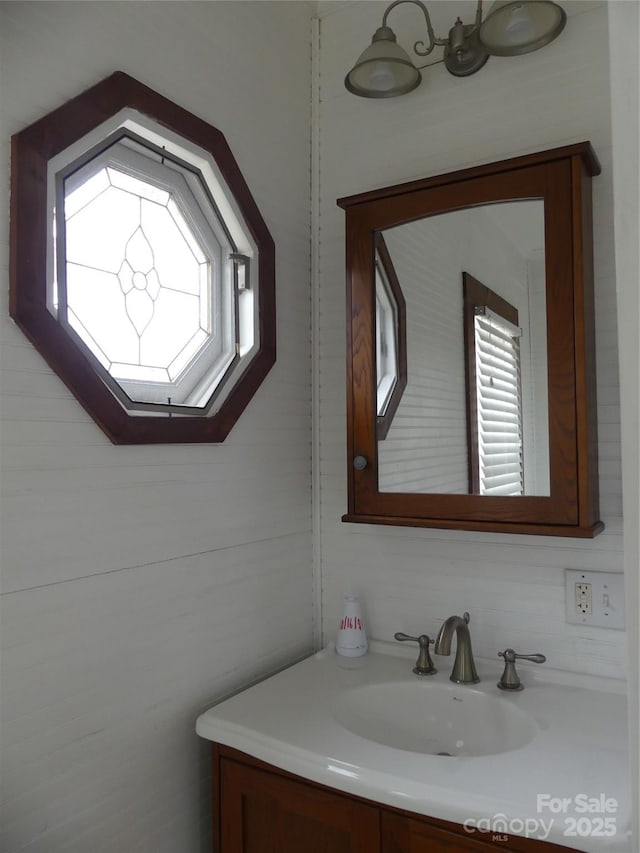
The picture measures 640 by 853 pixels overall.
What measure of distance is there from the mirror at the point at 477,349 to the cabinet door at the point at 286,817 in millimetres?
544

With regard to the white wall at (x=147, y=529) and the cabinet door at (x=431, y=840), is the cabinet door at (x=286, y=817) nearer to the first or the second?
the cabinet door at (x=431, y=840)

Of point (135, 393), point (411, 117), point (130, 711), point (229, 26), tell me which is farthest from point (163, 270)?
point (130, 711)

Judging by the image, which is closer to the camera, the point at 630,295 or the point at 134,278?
the point at 630,295

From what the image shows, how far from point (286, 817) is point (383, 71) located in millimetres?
1516

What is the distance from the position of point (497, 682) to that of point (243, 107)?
4.57ft

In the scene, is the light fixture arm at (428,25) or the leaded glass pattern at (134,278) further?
the light fixture arm at (428,25)

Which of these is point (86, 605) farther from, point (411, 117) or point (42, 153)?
point (411, 117)

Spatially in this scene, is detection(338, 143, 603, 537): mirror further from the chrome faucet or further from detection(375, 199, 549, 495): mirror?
the chrome faucet

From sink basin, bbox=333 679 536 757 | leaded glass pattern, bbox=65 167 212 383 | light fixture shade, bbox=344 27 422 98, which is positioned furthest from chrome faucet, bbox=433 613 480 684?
light fixture shade, bbox=344 27 422 98

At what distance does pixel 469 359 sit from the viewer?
1.34 metres

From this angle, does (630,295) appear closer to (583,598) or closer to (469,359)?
(469,359)

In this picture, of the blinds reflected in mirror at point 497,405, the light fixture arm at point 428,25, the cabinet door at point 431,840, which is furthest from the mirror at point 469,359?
the cabinet door at point 431,840

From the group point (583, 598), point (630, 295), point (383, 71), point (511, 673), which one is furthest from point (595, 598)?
point (383, 71)

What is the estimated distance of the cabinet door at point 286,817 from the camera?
3.41ft
